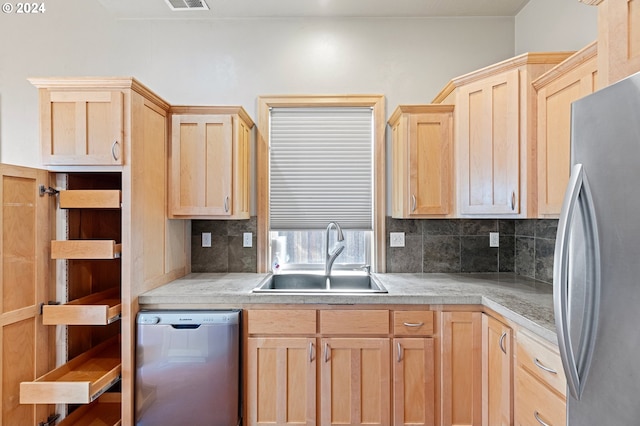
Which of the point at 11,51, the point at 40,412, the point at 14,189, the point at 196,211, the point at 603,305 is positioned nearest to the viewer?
the point at 603,305

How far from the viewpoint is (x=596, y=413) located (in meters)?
0.94

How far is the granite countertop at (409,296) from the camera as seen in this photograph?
1759mm

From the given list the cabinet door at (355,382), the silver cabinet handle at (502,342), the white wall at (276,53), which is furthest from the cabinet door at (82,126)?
the silver cabinet handle at (502,342)

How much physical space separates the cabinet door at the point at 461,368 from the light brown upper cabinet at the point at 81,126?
2.13m

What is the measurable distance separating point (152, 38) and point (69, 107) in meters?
1.18

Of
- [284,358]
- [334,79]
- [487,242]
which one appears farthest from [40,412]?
[487,242]

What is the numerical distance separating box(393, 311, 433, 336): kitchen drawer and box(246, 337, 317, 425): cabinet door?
0.50 meters

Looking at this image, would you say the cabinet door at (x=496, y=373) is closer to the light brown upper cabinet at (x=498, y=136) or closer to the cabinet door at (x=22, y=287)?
the light brown upper cabinet at (x=498, y=136)

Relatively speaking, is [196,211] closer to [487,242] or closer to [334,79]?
[334,79]

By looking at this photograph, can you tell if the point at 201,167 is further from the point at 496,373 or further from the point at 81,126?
the point at 496,373

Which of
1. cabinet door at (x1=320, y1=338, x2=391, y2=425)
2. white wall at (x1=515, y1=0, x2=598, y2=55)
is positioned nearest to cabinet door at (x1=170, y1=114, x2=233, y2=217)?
cabinet door at (x1=320, y1=338, x2=391, y2=425)

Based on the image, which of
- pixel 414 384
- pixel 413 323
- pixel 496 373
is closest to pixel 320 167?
pixel 413 323

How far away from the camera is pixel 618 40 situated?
1030 millimetres

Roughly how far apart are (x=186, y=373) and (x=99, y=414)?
777mm
